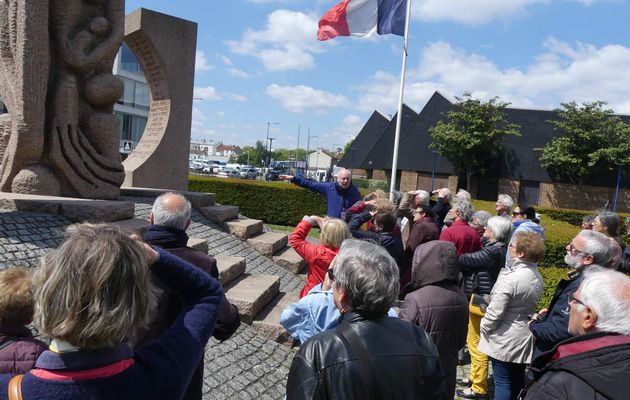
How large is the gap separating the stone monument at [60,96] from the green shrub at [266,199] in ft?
23.3

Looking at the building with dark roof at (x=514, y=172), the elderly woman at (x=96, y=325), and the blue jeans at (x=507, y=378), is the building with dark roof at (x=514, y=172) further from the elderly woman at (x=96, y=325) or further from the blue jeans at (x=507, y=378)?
the elderly woman at (x=96, y=325)

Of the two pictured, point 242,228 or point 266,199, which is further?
point 266,199

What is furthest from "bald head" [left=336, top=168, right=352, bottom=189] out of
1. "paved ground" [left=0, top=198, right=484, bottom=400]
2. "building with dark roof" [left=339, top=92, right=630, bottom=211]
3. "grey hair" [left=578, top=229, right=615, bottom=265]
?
"building with dark roof" [left=339, top=92, right=630, bottom=211]

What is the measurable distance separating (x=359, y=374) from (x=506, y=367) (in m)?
2.58

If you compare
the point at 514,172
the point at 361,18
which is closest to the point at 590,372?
the point at 361,18

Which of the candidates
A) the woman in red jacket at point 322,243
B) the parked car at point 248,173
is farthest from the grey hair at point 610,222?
the parked car at point 248,173

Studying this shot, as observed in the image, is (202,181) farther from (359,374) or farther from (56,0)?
(359,374)

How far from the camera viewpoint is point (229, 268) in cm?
587

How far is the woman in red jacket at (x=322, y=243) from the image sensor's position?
12.0 ft

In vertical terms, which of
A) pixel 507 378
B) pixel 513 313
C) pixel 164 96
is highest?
pixel 164 96

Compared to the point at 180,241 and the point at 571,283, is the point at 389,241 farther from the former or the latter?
the point at 180,241

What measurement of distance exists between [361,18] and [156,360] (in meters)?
10.2

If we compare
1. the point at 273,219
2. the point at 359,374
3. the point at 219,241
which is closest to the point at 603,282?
the point at 359,374

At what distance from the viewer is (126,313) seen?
1.30 meters
